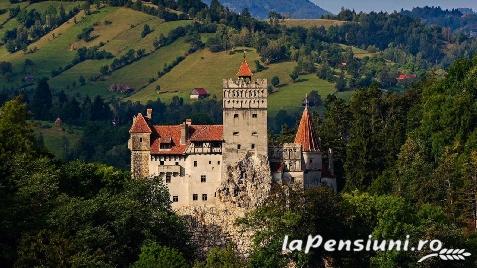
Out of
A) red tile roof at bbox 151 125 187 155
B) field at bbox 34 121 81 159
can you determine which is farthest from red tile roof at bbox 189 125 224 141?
field at bbox 34 121 81 159

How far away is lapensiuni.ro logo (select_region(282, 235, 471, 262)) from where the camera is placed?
278 ft

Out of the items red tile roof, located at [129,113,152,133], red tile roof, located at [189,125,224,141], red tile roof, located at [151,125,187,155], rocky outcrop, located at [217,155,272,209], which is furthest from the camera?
red tile roof, located at [129,113,152,133]

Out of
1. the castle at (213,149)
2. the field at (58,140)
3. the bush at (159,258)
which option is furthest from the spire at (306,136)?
the field at (58,140)

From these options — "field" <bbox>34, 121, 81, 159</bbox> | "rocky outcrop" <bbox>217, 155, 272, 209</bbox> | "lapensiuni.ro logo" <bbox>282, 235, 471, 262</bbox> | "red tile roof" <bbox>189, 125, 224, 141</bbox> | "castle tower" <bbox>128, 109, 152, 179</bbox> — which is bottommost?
"field" <bbox>34, 121, 81, 159</bbox>

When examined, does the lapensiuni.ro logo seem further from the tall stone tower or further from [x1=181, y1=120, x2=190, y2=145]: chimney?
[x1=181, y1=120, x2=190, y2=145]: chimney

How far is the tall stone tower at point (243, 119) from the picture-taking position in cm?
9656

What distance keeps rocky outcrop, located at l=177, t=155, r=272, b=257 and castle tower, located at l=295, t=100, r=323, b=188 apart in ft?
18.2

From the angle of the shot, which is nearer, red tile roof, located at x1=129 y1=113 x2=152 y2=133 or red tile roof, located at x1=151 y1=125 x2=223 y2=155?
red tile roof, located at x1=151 y1=125 x2=223 y2=155

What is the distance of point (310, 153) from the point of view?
101 metres

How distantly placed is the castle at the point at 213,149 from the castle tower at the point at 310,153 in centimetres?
140

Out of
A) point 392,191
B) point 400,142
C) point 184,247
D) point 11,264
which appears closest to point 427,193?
point 392,191

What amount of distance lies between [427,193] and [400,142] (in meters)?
12.2

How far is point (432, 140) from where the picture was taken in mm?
108062

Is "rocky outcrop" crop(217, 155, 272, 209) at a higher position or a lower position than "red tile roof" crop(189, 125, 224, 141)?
lower
